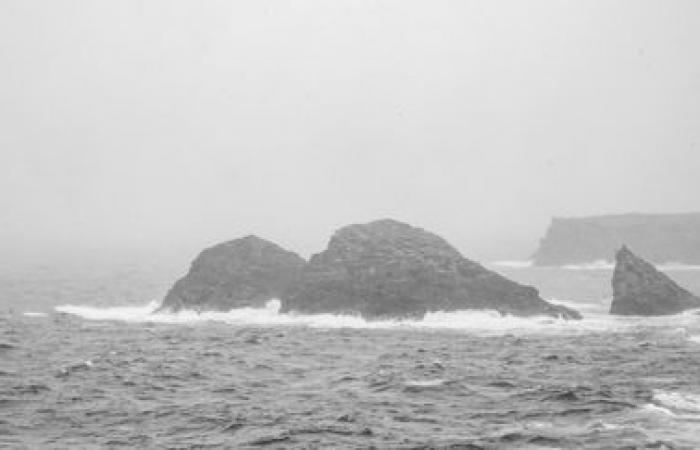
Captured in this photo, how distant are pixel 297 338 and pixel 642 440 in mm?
29686

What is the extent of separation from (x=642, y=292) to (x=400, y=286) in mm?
18133

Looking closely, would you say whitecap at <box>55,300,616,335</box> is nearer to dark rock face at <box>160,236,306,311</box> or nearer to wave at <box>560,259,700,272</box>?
dark rock face at <box>160,236,306,311</box>

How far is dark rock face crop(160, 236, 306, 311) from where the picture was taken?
70.6 meters

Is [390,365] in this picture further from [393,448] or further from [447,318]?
[447,318]

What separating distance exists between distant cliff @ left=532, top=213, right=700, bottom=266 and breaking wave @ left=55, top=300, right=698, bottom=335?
4374 inches

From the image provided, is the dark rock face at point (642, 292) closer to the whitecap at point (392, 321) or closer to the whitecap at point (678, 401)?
the whitecap at point (392, 321)

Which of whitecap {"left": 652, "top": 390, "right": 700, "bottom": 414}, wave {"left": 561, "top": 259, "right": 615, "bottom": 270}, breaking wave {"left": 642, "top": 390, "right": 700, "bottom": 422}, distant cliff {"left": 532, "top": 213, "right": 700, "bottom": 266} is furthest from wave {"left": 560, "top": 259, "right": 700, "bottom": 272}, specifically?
breaking wave {"left": 642, "top": 390, "right": 700, "bottom": 422}

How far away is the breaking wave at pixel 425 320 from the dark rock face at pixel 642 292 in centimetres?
161

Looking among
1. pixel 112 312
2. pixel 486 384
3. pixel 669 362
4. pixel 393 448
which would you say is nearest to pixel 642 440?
pixel 393 448

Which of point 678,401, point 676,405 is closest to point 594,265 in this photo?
point 678,401

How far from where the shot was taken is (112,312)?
72.8 metres

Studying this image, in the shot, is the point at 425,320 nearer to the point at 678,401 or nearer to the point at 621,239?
the point at 678,401

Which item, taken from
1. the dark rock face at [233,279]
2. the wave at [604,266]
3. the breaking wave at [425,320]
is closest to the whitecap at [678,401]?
the breaking wave at [425,320]

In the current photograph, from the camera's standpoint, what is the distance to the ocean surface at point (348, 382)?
27594 mm
